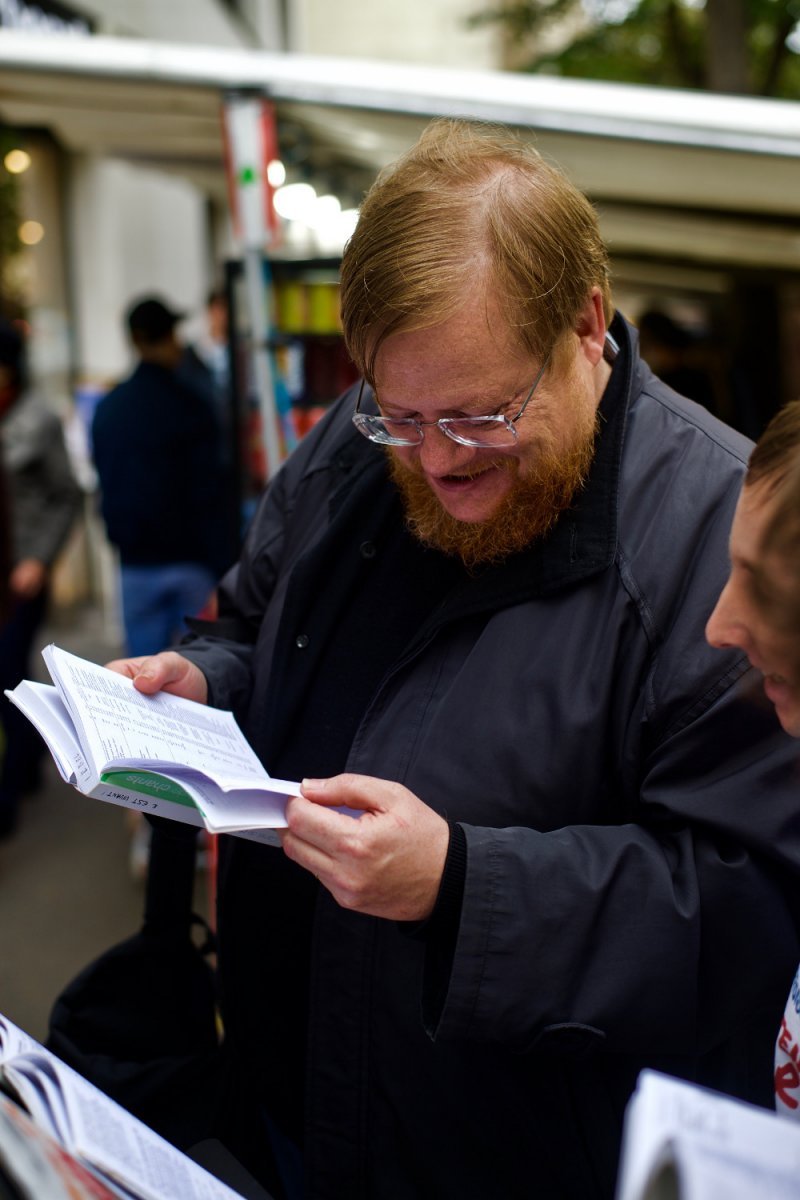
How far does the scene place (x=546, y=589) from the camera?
4.48ft

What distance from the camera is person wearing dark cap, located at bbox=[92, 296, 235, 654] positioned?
477 cm

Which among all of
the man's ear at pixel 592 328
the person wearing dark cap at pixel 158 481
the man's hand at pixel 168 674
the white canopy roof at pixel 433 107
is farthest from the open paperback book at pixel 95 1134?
the person wearing dark cap at pixel 158 481

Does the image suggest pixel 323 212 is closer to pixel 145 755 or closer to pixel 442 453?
pixel 442 453

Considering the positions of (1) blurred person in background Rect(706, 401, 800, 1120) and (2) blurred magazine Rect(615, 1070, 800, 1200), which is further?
(1) blurred person in background Rect(706, 401, 800, 1120)

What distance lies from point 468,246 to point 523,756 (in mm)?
591

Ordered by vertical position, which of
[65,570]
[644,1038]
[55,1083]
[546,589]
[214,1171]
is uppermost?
[546,589]

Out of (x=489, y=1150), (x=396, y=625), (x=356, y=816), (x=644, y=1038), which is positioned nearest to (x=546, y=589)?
(x=396, y=625)

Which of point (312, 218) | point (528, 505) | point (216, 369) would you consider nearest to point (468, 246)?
point (528, 505)

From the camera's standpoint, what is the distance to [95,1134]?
0.95m

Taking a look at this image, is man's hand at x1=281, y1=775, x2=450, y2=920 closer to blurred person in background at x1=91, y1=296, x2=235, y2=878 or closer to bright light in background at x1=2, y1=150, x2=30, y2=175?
blurred person in background at x1=91, y1=296, x2=235, y2=878

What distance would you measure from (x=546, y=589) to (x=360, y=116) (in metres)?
2.96

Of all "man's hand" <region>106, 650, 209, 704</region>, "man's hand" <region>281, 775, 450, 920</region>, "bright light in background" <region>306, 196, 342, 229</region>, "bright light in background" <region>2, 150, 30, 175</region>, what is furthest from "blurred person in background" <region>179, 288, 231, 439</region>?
"man's hand" <region>281, 775, 450, 920</region>

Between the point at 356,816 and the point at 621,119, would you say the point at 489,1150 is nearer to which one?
the point at 356,816

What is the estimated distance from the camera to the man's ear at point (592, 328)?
54.9 inches
